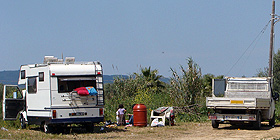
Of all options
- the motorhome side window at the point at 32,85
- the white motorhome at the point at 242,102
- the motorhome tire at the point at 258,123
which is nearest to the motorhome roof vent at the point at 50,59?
the motorhome side window at the point at 32,85

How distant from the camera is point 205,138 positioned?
16141 millimetres

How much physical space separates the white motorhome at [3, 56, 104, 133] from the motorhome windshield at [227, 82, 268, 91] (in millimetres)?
7019

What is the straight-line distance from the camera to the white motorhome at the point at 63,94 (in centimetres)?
1684

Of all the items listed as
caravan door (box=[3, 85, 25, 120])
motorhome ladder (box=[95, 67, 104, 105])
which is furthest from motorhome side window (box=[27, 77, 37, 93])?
motorhome ladder (box=[95, 67, 104, 105])

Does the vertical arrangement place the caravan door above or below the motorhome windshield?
below

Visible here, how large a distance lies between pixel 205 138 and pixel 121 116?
6.54 m

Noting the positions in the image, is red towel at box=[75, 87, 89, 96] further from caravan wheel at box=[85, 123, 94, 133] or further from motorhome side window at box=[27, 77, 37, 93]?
motorhome side window at box=[27, 77, 37, 93]

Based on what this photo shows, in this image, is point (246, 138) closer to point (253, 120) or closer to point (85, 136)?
point (253, 120)

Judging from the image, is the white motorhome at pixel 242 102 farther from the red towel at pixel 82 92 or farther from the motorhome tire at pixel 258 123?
the red towel at pixel 82 92

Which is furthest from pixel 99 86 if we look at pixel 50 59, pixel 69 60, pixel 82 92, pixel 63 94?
pixel 50 59

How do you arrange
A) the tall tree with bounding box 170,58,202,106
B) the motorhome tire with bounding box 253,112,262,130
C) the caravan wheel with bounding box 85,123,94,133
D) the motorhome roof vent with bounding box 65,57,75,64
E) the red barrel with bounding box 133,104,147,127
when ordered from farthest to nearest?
the tall tree with bounding box 170,58,202,106
the red barrel with bounding box 133,104,147,127
the motorhome tire with bounding box 253,112,262,130
the caravan wheel with bounding box 85,123,94,133
the motorhome roof vent with bounding box 65,57,75,64

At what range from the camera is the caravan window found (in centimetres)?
1700

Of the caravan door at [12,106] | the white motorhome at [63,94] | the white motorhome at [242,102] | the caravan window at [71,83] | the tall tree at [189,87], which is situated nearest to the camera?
the white motorhome at [63,94]

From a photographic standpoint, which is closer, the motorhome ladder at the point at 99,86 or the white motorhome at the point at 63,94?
the white motorhome at the point at 63,94
